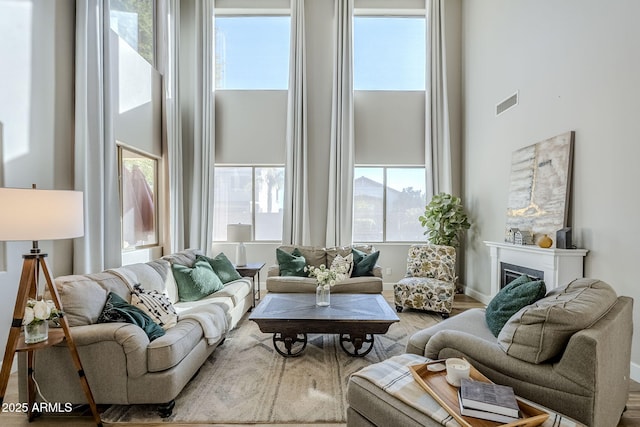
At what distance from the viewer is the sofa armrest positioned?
2.07 m

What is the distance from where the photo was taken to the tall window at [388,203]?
19.5ft

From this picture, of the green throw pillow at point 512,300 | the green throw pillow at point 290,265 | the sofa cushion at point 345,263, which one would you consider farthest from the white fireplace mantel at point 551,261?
the green throw pillow at point 290,265

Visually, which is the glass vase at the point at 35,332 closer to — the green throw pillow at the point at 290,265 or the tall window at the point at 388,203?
the green throw pillow at the point at 290,265

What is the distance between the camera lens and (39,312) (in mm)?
1885

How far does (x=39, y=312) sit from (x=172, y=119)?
4026 mm

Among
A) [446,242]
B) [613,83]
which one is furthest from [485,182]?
[613,83]

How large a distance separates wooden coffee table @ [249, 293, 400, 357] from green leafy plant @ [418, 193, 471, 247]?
2309mm

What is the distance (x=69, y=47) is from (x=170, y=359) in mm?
3273

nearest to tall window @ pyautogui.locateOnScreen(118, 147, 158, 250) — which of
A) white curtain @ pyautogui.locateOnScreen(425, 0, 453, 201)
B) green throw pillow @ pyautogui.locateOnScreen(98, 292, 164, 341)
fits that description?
green throw pillow @ pyautogui.locateOnScreen(98, 292, 164, 341)

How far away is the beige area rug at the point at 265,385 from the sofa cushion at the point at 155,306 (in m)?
0.52

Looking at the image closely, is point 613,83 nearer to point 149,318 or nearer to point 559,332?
point 559,332

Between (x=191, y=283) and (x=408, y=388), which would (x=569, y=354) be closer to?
(x=408, y=388)

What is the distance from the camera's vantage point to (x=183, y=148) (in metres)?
5.78

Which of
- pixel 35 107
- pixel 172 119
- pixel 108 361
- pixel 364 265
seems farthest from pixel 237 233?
pixel 108 361
